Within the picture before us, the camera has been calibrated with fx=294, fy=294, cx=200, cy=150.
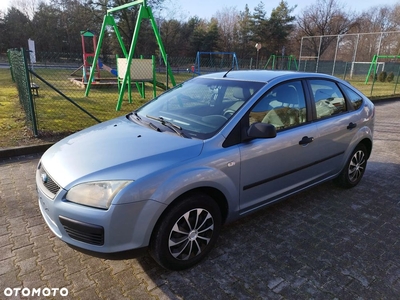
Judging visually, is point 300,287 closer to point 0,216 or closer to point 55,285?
point 55,285

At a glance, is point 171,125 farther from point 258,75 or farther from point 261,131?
point 258,75

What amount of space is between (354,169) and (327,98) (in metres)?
1.22

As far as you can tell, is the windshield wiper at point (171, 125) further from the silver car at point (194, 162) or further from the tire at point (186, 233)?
the tire at point (186, 233)

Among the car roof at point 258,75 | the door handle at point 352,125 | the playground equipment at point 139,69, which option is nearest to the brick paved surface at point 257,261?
the door handle at point 352,125

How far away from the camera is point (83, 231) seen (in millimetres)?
2174

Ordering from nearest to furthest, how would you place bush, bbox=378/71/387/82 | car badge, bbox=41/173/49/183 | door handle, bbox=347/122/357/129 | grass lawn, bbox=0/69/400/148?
car badge, bbox=41/173/49/183 → door handle, bbox=347/122/357/129 → grass lawn, bbox=0/69/400/148 → bush, bbox=378/71/387/82

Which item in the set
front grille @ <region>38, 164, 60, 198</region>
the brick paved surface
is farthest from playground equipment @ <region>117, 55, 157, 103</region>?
front grille @ <region>38, 164, 60, 198</region>

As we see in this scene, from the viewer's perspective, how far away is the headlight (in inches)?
84.0

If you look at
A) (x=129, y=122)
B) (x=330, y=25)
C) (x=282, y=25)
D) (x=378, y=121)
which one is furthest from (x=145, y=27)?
(x=129, y=122)

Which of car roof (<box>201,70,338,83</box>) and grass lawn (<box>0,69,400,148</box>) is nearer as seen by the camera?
car roof (<box>201,70,338,83</box>)

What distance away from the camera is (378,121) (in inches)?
371

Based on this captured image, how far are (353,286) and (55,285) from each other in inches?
95.6

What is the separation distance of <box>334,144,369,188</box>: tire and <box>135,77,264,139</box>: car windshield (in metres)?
1.99

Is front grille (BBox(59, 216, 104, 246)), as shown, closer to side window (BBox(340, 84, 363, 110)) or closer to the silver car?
the silver car
